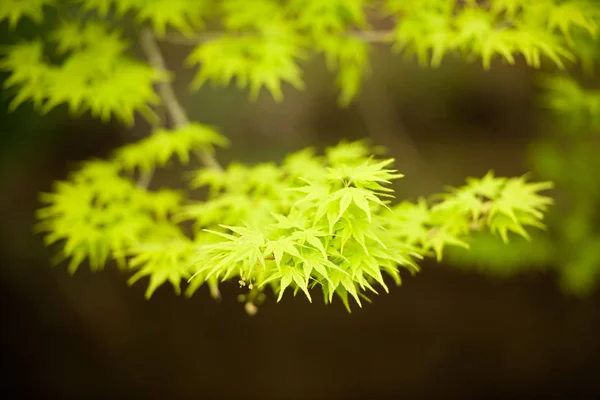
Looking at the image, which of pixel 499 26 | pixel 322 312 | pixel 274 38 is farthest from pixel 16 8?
pixel 322 312

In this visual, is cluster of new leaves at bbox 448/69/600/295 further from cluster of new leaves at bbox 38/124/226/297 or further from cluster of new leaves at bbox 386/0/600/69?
cluster of new leaves at bbox 38/124/226/297

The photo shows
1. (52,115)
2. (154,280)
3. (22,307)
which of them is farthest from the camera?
(22,307)

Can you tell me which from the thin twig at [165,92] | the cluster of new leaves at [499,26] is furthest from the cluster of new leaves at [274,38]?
the thin twig at [165,92]

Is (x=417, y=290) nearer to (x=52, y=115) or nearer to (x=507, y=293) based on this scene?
(x=507, y=293)

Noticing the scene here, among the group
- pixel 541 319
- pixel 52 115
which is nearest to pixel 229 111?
pixel 52 115

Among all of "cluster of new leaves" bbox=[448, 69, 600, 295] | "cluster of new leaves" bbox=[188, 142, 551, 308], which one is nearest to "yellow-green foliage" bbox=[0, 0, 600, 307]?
"cluster of new leaves" bbox=[188, 142, 551, 308]

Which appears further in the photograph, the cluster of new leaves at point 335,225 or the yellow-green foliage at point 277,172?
the yellow-green foliage at point 277,172

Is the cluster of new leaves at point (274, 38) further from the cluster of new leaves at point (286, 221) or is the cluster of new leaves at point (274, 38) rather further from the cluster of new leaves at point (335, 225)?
the cluster of new leaves at point (335, 225)
